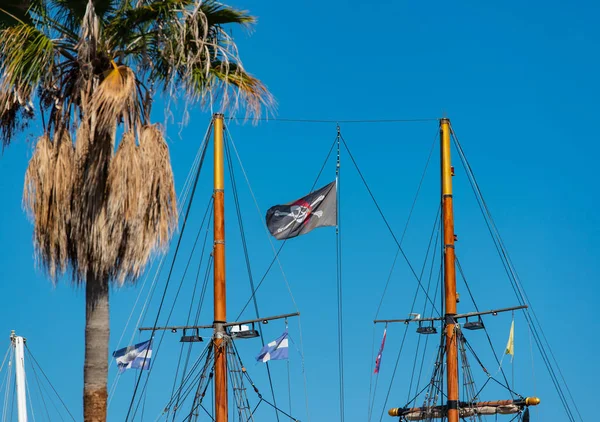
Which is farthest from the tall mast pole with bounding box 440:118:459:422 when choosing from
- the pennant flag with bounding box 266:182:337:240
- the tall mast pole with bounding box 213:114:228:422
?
the tall mast pole with bounding box 213:114:228:422

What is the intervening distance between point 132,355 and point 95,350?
42.8 ft

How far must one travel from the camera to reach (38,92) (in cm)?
2103

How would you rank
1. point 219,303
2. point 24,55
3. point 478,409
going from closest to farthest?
point 24,55 → point 219,303 → point 478,409

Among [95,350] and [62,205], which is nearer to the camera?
[95,350]

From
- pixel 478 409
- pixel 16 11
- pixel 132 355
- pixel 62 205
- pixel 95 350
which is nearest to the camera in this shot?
pixel 95 350

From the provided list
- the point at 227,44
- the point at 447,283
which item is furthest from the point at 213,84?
the point at 447,283

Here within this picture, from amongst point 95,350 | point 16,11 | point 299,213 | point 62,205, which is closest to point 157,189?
point 62,205

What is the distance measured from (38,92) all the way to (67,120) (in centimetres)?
71

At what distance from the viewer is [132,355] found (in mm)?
32812

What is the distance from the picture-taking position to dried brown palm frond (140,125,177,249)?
2039cm

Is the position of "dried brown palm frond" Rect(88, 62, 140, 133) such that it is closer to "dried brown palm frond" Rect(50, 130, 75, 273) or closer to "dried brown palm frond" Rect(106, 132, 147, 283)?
"dried brown palm frond" Rect(106, 132, 147, 283)

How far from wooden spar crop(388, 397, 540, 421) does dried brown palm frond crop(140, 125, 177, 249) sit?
24.6 m

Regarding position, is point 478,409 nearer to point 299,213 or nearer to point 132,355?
point 299,213

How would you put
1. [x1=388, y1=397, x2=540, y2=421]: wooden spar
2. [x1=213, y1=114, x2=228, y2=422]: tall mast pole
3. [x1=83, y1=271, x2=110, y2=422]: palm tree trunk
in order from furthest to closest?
[x1=388, y1=397, x2=540, y2=421]: wooden spar
[x1=213, y1=114, x2=228, y2=422]: tall mast pole
[x1=83, y1=271, x2=110, y2=422]: palm tree trunk
